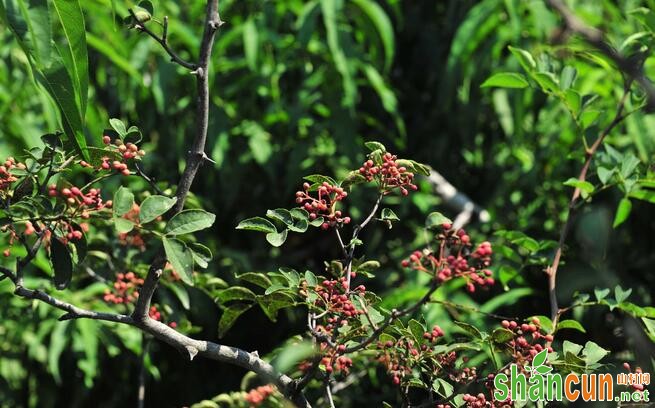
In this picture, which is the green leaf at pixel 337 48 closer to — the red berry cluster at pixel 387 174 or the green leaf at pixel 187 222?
the red berry cluster at pixel 387 174

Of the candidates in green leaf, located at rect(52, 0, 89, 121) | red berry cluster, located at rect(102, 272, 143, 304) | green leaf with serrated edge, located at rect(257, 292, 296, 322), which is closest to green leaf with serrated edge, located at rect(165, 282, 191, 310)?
red berry cluster, located at rect(102, 272, 143, 304)

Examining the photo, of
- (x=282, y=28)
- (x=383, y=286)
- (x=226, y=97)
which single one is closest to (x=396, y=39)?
(x=282, y=28)

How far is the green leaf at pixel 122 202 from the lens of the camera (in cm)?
97

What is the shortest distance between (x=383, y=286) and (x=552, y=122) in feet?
2.06

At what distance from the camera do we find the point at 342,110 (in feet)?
7.85

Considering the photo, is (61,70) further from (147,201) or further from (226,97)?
(226,97)

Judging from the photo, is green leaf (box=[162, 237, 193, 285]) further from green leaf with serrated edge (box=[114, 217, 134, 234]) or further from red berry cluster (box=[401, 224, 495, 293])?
red berry cluster (box=[401, 224, 495, 293])

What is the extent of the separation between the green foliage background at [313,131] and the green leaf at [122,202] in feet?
3.67

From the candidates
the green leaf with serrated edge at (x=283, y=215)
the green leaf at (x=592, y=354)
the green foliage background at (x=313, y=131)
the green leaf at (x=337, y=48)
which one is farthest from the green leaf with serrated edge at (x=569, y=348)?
the green leaf at (x=337, y=48)

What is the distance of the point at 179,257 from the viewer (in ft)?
3.01

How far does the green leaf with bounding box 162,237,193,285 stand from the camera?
905 mm

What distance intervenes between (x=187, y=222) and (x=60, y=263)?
19 centimetres

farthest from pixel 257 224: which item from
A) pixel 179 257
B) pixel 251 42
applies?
pixel 251 42

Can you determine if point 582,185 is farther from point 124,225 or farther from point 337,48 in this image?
point 337,48
